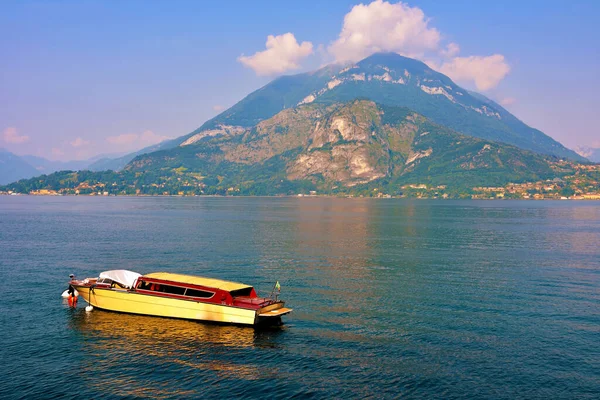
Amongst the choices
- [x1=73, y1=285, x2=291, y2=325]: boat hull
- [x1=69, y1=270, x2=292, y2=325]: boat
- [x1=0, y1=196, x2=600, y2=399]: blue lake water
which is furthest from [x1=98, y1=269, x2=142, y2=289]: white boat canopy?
[x1=0, y1=196, x2=600, y2=399]: blue lake water

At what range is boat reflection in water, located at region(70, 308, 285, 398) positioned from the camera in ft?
122

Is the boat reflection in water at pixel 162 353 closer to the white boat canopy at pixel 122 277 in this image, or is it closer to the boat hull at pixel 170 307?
the boat hull at pixel 170 307

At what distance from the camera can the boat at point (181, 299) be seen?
52.1 metres

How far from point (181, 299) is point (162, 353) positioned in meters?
11.0

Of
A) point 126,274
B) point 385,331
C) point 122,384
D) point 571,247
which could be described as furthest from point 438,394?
point 571,247

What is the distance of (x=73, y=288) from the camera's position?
6034cm

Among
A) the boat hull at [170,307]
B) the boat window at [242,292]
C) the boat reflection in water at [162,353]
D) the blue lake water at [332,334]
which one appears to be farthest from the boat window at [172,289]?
the boat window at [242,292]

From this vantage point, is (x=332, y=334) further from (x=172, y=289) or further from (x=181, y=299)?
(x=172, y=289)

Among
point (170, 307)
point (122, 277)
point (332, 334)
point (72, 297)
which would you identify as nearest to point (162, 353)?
point (170, 307)

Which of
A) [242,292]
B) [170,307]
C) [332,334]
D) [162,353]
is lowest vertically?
[162,353]

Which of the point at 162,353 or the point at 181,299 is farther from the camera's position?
the point at 181,299

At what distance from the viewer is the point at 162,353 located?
43656 millimetres

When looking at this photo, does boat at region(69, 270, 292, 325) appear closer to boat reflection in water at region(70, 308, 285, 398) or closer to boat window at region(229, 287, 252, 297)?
boat window at region(229, 287, 252, 297)

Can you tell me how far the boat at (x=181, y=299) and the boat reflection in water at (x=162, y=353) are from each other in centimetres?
106
